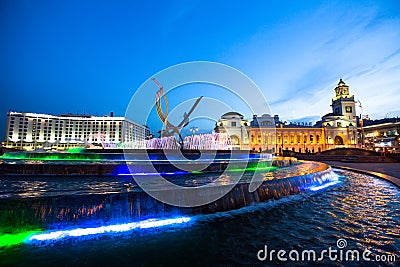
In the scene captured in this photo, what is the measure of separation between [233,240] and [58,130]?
105036 mm

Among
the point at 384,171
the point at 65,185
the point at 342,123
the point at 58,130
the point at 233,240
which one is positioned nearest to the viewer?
the point at 233,240

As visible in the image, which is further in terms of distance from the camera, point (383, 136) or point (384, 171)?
point (383, 136)

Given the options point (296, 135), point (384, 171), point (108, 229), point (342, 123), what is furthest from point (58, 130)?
point (342, 123)

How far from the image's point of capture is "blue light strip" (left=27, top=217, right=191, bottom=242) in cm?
354

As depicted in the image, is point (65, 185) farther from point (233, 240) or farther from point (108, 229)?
point (233, 240)

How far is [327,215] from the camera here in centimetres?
484

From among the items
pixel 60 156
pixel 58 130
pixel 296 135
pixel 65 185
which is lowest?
pixel 65 185

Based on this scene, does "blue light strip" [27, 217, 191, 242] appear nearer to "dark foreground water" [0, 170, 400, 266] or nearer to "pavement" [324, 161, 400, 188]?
"dark foreground water" [0, 170, 400, 266]

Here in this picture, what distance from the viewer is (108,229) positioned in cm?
391

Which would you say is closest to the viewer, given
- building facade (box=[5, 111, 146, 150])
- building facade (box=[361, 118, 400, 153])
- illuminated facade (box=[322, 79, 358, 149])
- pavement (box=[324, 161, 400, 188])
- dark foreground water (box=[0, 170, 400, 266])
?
dark foreground water (box=[0, 170, 400, 266])

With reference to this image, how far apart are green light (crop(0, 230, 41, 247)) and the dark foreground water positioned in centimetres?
17

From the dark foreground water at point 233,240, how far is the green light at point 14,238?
6.6 inches

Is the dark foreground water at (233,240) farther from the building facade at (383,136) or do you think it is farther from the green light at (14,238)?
the building facade at (383,136)

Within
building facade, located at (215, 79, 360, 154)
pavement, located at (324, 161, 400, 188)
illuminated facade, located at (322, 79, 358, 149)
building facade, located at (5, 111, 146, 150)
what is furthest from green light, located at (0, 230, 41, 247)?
building facade, located at (5, 111, 146, 150)
